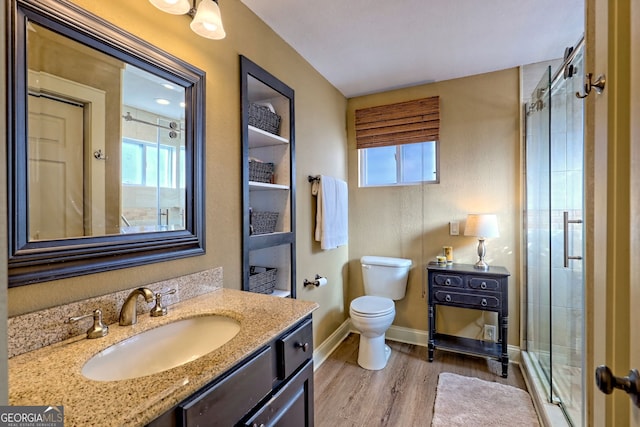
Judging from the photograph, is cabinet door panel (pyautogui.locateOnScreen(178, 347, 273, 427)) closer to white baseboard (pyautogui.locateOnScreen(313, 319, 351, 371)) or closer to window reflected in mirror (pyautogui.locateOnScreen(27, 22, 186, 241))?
window reflected in mirror (pyautogui.locateOnScreen(27, 22, 186, 241))

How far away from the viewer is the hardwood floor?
1773mm

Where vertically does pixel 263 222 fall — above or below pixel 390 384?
above

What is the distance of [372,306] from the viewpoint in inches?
91.0

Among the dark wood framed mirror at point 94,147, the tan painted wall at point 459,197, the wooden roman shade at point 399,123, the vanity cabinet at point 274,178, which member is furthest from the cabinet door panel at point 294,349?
the wooden roman shade at point 399,123

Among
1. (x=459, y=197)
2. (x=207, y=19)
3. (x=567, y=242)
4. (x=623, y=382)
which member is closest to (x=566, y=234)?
(x=567, y=242)

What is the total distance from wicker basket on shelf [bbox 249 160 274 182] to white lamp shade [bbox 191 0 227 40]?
0.75m

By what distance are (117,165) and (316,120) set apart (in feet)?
5.33

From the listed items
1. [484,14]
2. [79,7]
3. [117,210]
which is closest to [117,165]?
[117,210]

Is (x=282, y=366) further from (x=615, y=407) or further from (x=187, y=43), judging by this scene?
(x=187, y=43)

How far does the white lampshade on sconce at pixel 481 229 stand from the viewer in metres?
2.24

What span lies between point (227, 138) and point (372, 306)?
165 cm

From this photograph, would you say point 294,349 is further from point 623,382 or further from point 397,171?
point 397,171

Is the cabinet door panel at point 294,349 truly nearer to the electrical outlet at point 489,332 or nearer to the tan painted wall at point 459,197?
the tan painted wall at point 459,197

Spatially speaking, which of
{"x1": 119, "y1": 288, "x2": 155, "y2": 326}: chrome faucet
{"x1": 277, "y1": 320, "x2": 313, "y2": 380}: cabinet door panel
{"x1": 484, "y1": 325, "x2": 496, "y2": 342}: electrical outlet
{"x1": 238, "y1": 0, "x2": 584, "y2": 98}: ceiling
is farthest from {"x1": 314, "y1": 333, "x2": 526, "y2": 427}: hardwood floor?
{"x1": 238, "y1": 0, "x2": 584, "y2": 98}: ceiling
